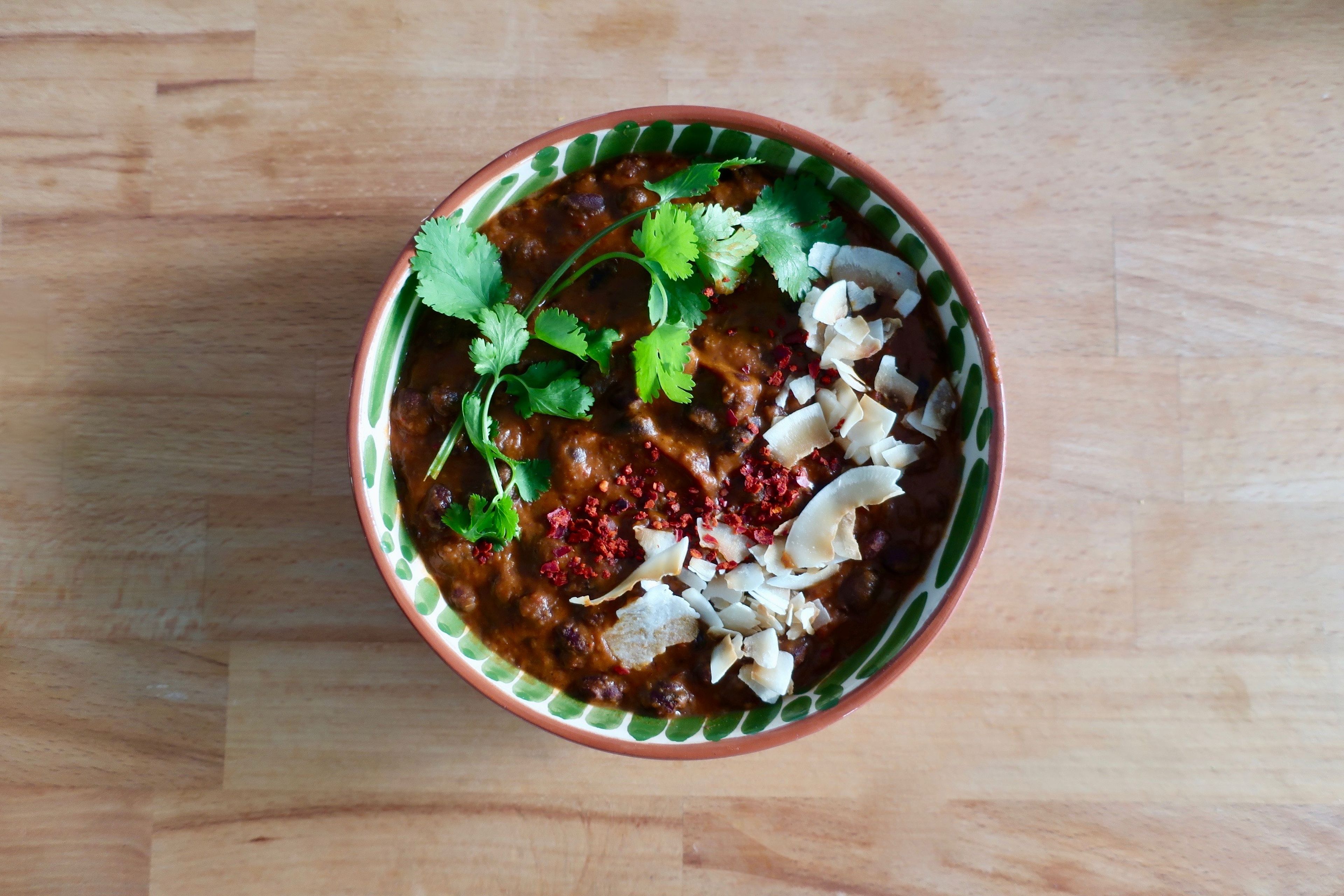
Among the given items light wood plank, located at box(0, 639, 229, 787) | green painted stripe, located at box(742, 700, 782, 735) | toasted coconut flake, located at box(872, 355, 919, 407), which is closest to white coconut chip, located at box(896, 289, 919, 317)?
toasted coconut flake, located at box(872, 355, 919, 407)

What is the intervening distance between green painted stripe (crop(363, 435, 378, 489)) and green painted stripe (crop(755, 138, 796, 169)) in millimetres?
1164

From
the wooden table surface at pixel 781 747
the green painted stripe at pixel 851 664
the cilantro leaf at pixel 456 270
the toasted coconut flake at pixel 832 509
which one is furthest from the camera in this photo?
the wooden table surface at pixel 781 747

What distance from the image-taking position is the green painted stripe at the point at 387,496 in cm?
239

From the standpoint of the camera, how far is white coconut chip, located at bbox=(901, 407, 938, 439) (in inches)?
95.4

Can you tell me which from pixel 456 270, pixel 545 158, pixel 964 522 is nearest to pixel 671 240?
pixel 545 158

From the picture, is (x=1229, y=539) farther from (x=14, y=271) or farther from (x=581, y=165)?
(x=14, y=271)

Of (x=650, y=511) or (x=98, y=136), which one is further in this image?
(x=98, y=136)

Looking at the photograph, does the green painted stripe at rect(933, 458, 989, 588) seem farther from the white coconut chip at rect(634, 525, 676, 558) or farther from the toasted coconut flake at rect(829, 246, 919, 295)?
the white coconut chip at rect(634, 525, 676, 558)

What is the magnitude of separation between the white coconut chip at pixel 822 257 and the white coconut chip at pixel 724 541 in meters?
0.67

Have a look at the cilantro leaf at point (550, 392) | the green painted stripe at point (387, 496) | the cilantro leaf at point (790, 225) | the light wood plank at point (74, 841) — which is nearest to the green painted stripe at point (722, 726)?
the cilantro leaf at point (550, 392)

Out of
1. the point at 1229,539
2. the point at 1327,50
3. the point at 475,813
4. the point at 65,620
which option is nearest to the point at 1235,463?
the point at 1229,539

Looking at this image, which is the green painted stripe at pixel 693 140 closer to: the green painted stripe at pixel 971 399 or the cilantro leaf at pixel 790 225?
the cilantro leaf at pixel 790 225

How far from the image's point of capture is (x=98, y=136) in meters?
2.82

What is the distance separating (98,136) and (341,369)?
38.8 inches
